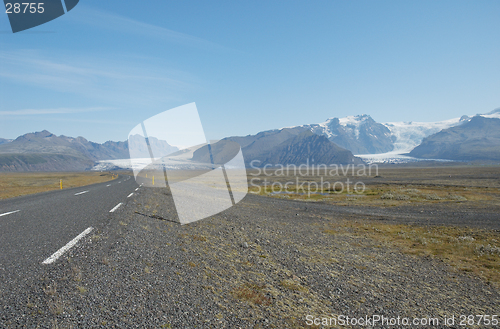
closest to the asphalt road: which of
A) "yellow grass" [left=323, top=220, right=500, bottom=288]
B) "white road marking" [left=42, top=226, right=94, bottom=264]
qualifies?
"white road marking" [left=42, top=226, right=94, bottom=264]

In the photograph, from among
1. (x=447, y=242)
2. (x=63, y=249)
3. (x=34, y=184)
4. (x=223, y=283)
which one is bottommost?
(x=447, y=242)

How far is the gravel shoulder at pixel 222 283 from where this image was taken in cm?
520

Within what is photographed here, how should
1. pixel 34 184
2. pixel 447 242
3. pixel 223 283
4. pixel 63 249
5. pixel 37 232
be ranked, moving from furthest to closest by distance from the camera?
pixel 34 184
pixel 447 242
pixel 37 232
pixel 223 283
pixel 63 249

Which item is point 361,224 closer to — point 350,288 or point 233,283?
point 350,288

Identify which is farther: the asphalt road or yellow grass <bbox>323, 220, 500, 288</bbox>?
yellow grass <bbox>323, 220, 500, 288</bbox>

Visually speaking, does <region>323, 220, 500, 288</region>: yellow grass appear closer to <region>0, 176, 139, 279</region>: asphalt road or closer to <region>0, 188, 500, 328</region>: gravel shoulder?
<region>0, 188, 500, 328</region>: gravel shoulder

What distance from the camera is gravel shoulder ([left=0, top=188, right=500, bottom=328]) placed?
5.20 meters

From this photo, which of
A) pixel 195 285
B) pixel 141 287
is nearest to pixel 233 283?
pixel 195 285

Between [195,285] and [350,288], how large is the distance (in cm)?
563

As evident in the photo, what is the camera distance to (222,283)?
749 cm

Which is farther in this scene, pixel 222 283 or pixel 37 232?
pixel 37 232

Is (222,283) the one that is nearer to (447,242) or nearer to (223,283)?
(223,283)

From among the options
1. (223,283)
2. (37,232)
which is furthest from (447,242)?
(37,232)

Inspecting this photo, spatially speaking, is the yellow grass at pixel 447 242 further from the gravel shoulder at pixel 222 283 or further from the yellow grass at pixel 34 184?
the yellow grass at pixel 34 184
